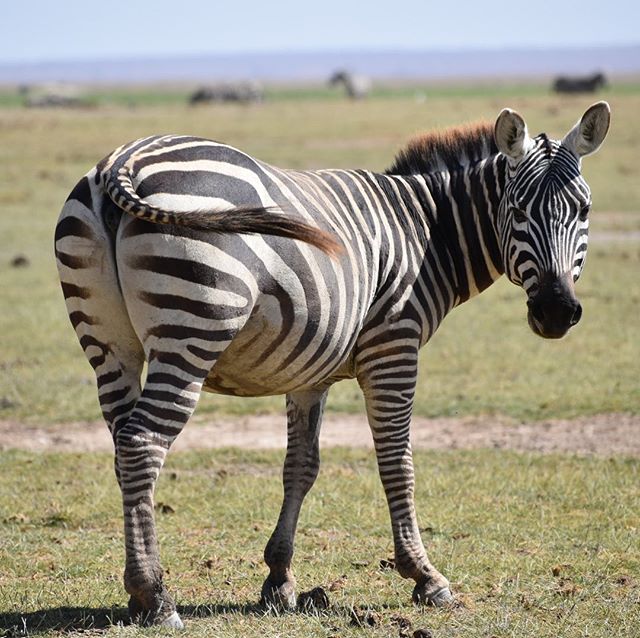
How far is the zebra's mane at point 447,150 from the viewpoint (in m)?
5.61

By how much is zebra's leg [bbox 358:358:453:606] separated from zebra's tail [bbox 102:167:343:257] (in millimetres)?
758

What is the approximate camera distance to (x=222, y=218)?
4.30m

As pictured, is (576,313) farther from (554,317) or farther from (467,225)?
(467,225)

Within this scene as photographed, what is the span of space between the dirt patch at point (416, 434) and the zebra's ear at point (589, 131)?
3396 mm

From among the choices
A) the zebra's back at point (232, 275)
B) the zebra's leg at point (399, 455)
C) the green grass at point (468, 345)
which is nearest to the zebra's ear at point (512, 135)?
the zebra's back at point (232, 275)

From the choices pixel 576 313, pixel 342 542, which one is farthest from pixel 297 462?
pixel 576 313

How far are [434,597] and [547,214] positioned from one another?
181 centimetres

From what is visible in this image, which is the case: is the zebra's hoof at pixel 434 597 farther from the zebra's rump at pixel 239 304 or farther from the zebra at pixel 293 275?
Answer: the zebra's rump at pixel 239 304

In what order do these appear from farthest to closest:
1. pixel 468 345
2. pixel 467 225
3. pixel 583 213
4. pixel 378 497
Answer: pixel 468 345 → pixel 378 497 → pixel 467 225 → pixel 583 213

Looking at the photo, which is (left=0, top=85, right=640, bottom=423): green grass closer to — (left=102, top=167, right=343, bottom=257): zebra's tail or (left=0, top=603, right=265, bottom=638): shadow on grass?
(left=102, top=167, right=343, bottom=257): zebra's tail

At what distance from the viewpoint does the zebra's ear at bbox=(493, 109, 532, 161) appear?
5.04 metres

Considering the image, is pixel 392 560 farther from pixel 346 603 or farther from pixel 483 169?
pixel 483 169

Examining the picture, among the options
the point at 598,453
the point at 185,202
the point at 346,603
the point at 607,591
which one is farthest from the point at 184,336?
the point at 598,453

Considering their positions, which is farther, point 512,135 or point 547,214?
point 512,135
